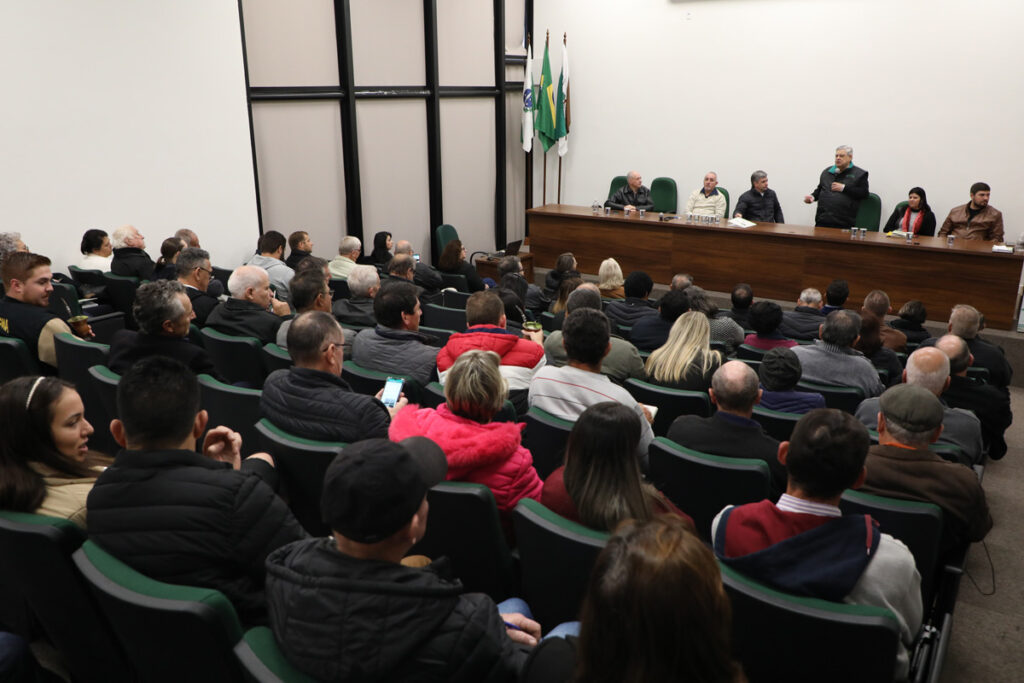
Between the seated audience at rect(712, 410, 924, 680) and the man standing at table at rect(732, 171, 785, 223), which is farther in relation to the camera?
the man standing at table at rect(732, 171, 785, 223)

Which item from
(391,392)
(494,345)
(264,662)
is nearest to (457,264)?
(494,345)

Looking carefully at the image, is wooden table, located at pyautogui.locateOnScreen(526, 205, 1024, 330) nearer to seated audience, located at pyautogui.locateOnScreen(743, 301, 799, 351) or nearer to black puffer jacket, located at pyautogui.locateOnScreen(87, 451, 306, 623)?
seated audience, located at pyautogui.locateOnScreen(743, 301, 799, 351)

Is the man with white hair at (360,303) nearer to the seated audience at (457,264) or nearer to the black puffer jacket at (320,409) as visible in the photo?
the black puffer jacket at (320,409)

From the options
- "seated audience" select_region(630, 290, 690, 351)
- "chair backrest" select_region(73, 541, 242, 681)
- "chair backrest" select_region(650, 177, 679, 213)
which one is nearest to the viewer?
"chair backrest" select_region(73, 541, 242, 681)

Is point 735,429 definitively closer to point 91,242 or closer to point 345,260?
point 345,260

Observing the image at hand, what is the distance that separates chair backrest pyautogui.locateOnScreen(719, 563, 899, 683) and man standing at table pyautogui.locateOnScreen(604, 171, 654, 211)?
778 cm

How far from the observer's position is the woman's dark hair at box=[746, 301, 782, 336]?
4.35 meters

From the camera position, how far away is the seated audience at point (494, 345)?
3469mm

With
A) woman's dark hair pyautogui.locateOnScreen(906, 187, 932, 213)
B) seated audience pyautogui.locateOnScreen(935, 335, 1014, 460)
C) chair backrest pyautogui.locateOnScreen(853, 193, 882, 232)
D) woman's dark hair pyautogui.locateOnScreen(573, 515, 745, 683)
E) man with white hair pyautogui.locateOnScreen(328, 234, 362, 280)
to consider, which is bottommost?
seated audience pyautogui.locateOnScreen(935, 335, 1014, 460)

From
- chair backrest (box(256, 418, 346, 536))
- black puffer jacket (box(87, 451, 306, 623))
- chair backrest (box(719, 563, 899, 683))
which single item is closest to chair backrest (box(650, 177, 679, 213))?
chair backrest (box(256, 418, 346, 536))

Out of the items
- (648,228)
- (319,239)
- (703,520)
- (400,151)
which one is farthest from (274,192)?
(703,520)

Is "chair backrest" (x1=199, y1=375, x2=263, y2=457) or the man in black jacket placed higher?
the man in black jacket

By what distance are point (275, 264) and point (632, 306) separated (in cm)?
275

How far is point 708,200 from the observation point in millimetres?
9016
